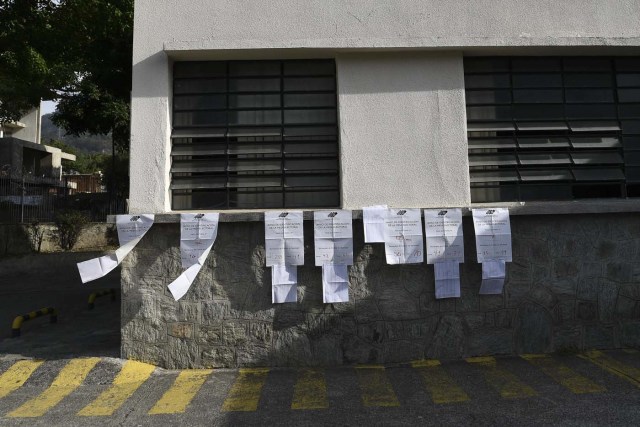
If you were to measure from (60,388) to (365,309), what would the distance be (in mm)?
3119

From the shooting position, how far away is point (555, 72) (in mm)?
5629

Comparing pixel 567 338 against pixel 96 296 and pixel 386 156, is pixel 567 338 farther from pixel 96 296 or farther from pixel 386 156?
pixel 96 296

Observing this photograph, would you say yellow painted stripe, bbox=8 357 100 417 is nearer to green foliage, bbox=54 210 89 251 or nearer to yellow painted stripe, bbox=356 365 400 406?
yellow painted stripe, bbox=356 365 400 406

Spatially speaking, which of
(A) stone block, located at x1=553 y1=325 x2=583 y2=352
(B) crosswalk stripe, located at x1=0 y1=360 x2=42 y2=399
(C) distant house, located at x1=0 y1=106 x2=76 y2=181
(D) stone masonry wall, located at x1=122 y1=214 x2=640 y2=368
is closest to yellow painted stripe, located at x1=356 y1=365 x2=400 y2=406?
(D) stone masonry wall, located at x1=122 y1=214 x2=640 y2=368

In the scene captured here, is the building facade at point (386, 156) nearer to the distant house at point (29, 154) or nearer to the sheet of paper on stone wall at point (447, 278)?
the sheet of paper on stone wall at point (447, 278)

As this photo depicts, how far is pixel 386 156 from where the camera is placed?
5.20 metres

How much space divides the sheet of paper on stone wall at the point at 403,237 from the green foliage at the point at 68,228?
12.1 metres

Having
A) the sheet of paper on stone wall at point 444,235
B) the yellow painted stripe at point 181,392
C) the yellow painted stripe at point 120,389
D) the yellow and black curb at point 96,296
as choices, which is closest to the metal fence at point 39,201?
the yellow and black curb at point 96,296

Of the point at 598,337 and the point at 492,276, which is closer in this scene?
the point at 492,276

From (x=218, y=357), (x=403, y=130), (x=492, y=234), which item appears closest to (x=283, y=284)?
(x=218, y=357)

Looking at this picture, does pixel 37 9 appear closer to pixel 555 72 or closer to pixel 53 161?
pixel 555 72

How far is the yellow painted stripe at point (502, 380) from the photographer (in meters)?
4.20

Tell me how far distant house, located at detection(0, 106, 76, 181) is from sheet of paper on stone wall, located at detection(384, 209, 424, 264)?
13.5 m

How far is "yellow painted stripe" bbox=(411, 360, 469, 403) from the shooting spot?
4141 mm
